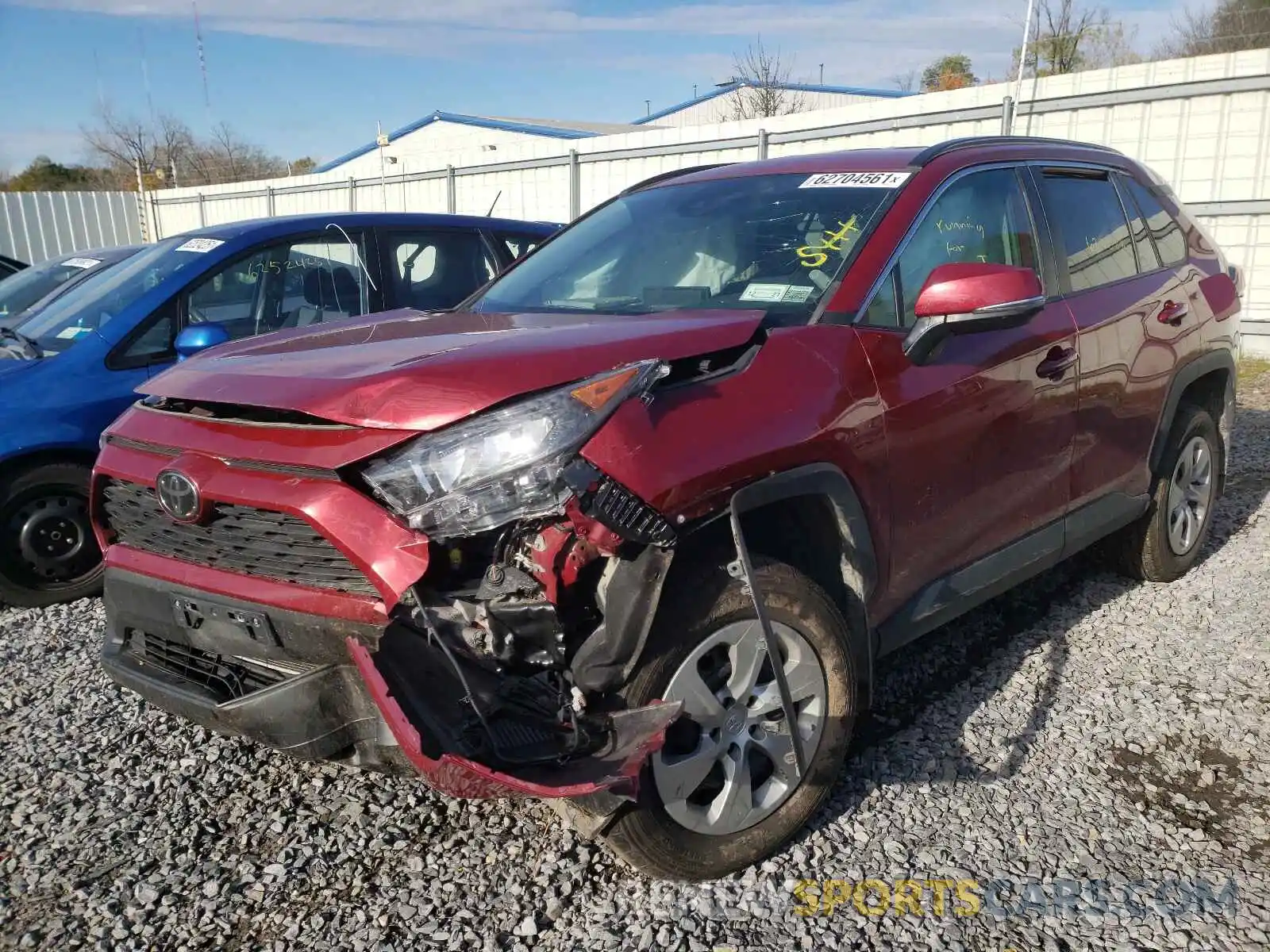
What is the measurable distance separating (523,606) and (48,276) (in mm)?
6350

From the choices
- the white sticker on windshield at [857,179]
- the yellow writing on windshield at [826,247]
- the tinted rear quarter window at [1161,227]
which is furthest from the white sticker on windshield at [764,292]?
the tinted rear quarter window at [1161,227]

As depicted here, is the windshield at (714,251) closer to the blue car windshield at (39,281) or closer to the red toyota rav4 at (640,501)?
the red toyota rav4 at (640,501)

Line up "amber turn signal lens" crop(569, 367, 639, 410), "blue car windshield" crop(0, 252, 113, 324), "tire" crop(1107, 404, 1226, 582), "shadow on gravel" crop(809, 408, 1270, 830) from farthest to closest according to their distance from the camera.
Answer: "blue car windshield" crop(0, 252, 113, 324) → "tire" crop(1107, 404, 1226, 582) → "shadow on gravel" crop(809, 408, 1270, 830) → "amber turn signal lens" crop(569, 367, 639, 410)

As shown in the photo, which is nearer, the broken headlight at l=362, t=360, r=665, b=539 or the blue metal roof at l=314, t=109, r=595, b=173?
the broken headlight at l=362, t=360, r=665, b=539

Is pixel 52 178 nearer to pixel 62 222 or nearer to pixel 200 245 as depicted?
pixel 62 222

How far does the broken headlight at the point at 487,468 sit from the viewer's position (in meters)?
2.14

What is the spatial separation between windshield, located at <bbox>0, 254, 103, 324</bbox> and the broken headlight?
5384 mm

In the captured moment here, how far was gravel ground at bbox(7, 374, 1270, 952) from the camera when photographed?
8.19ft

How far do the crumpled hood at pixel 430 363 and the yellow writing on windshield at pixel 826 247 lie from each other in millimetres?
441

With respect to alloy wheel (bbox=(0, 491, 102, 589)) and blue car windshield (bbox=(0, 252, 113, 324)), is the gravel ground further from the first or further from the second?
blue car windshield (bbox=(0, 252, 113, 324))

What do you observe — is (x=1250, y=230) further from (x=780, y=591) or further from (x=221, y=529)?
(x=221, y=529)

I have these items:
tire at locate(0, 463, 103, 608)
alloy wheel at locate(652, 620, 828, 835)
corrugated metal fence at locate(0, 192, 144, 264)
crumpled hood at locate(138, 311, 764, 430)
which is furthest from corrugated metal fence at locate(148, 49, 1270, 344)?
corrugated metal fence at locate(0, 192, 144, 264)

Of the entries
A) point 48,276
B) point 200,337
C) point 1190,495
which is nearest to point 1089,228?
point 1190,495

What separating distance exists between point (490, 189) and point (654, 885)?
14510mm
